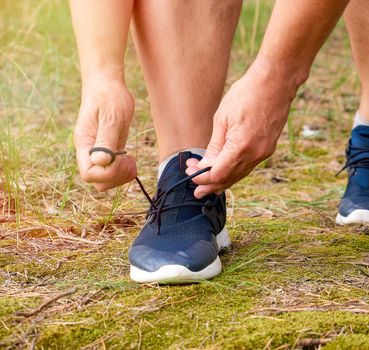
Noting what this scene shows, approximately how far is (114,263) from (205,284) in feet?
0.80

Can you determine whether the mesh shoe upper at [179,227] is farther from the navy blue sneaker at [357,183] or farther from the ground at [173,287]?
the navy blue sneaker at [357,183]

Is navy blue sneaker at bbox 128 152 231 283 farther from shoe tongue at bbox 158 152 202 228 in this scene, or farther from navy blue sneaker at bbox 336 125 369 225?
navy blue sneaker at bbox 336 125 369 225

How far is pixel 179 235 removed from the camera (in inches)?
60.4

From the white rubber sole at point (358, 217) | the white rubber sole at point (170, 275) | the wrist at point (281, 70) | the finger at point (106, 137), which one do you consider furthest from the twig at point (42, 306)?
the white rubber sole at point (358, 217)

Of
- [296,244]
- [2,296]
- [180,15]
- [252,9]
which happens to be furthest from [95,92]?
[252,9]

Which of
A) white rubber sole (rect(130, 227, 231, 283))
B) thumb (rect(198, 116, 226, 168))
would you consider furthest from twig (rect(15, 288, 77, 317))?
thumb (rect(198, 116, 226, 168))

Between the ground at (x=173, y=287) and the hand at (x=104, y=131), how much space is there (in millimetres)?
202

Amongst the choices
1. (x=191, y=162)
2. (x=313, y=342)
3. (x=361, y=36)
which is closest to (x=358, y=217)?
(x=361, y=36)

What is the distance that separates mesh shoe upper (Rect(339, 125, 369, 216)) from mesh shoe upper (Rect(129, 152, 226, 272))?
430mm

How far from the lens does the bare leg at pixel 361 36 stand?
78.1 inches

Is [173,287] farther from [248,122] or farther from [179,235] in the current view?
[248,122]

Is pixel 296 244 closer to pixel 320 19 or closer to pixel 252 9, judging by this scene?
pixel 320 19

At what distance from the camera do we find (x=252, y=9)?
4.77 m

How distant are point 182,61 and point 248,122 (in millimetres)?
342
